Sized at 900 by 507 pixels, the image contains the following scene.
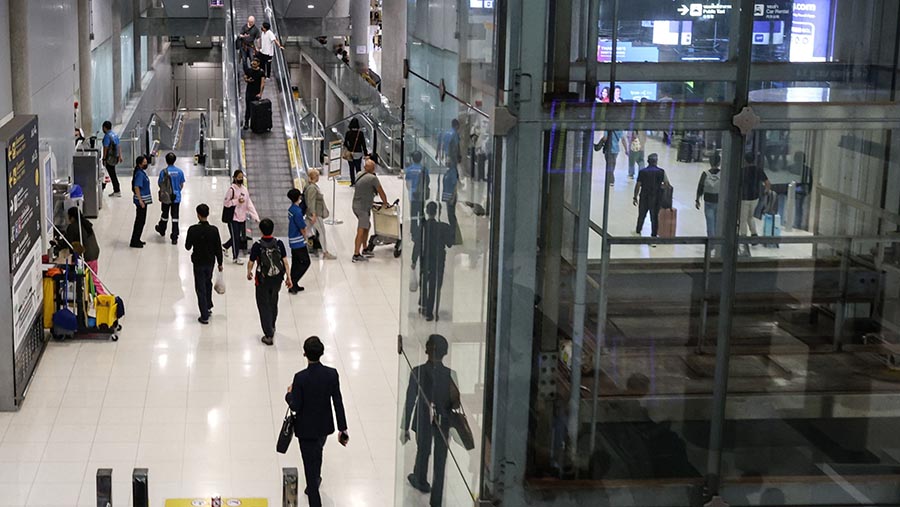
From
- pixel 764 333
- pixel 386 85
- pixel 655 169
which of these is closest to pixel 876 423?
pixel 764 333

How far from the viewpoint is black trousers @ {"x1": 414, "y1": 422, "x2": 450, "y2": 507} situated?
6457mm

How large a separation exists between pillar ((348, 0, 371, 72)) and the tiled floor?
96.8 feet

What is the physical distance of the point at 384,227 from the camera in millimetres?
18609

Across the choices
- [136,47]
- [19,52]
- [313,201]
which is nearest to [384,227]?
[313,201]

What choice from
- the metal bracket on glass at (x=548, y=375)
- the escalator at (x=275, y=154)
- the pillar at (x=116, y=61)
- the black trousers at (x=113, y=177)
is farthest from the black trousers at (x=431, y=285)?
the pillar at (x=116, y=61)

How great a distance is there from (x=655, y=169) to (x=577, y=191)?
0.36 metres

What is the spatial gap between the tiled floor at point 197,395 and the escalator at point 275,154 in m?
3.11

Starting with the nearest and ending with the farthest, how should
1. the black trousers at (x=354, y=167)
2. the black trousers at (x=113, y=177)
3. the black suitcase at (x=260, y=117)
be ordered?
1. the black trousers at (x=113, y=177)
2. the black suitcase at (x=260, y=117)
3. the black trousers at (x=354, y=167)

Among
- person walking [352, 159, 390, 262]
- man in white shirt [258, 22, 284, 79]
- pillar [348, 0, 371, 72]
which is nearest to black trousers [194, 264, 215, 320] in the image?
person walking [352, 159, 390, 262]

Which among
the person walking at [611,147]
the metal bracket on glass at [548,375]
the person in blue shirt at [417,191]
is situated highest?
the person walking at [611,147]

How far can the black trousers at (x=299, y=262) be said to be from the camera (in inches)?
618

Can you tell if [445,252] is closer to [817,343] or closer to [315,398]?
[817,343]

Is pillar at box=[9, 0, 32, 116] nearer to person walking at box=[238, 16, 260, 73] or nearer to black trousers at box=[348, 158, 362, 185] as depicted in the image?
black trousers at box=[348, 158, 362, 185]

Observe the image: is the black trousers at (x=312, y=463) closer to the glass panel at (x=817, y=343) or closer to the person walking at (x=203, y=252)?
the glass panel at (x=817, y=343)
